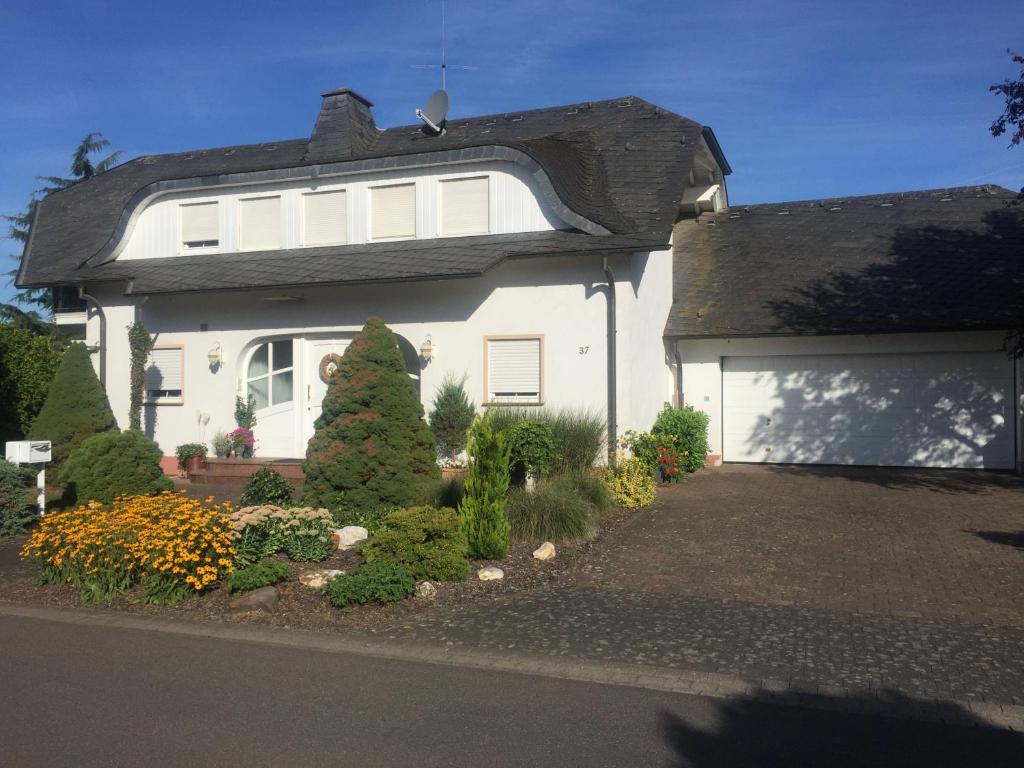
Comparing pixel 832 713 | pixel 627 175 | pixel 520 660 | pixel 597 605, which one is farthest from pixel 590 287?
pixel 832 713

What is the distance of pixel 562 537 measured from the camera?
1057cm

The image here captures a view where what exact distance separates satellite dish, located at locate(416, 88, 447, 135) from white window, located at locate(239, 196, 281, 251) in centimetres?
395

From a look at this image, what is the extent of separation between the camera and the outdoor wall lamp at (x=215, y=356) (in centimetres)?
1694

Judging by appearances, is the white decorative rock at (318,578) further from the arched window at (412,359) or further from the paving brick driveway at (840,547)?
the arched window at (412,359)

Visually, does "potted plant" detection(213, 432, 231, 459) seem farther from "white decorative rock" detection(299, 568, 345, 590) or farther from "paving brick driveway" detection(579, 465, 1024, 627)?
"white decorative rock" detection(299, 568, 345, 590)

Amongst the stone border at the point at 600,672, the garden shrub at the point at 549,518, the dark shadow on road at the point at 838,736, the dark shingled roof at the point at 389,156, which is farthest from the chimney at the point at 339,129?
the dark shadow on road at the point at 838,736

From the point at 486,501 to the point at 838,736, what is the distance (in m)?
4.94

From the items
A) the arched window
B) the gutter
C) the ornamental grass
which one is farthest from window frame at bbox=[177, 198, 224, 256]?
the ornamental grass

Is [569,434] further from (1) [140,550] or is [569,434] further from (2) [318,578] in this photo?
(1) [140,550]

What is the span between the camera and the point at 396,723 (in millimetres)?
5441

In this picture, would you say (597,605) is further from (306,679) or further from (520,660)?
(306,679)

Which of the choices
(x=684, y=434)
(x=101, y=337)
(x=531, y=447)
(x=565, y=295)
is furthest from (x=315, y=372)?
(x=684, y=434)

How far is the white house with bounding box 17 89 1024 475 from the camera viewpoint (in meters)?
15.1

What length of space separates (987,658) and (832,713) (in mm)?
1703
